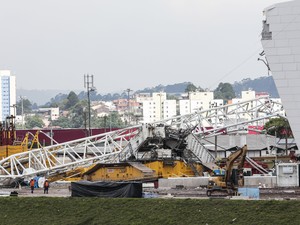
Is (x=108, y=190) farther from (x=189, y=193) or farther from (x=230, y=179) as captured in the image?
(x=230, y=179)

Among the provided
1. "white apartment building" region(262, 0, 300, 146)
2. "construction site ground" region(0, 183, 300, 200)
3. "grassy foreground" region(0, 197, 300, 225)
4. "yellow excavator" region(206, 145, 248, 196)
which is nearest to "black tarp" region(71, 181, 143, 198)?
"construction site ground" region(0, 183, 300, 200)

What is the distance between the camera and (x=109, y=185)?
184 ft

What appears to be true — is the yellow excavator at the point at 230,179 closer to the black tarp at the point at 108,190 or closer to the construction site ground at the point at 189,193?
the construction site ground at the point at 189,193

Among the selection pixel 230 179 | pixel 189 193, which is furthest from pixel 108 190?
pixel 230 179

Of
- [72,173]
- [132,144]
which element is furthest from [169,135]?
[72,173]

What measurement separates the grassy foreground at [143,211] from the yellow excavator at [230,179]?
6.75 m

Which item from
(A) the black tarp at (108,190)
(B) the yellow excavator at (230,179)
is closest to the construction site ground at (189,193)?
(B) the yellow excavator at (230,179)

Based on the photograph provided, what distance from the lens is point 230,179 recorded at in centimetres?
5959

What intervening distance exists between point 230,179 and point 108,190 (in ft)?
25.1

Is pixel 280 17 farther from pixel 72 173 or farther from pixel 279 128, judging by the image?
pixel 279 128

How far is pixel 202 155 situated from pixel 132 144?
17.2ft

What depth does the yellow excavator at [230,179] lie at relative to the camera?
57219 mm

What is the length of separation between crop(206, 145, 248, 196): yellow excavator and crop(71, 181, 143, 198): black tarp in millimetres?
4098

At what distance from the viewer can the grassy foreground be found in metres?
47.1
